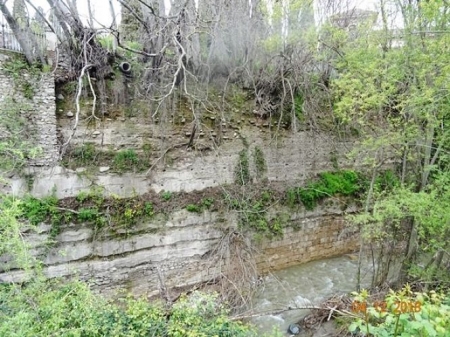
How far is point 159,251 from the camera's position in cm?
634

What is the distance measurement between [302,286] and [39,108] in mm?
6028

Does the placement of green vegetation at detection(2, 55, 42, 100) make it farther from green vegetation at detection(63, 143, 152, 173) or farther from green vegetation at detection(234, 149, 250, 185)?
green vegetation at detection(234, 149, 250, 185)

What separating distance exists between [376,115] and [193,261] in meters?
4.45

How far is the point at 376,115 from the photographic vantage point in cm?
606

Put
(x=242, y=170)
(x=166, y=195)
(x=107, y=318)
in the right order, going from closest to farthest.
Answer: (x=107, y=318) < (x=166, y=195) < (x=242, y=170)

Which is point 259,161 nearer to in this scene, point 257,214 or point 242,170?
point 242,170

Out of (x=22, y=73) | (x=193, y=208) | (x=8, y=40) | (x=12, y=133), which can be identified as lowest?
(x=193, y=208)

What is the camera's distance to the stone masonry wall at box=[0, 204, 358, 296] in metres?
5.63

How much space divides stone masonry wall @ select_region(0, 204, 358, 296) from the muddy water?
0.34 metres

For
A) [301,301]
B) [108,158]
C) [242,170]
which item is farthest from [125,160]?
[301,301]

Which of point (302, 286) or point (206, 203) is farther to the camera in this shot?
point (302, 286)

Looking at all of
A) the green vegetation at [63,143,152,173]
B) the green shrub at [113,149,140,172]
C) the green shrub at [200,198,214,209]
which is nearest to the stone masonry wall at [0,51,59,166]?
the green vegetation at [63,143,152,173]

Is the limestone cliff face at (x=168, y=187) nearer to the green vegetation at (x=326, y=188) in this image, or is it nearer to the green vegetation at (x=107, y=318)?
the green vegetation at (x=326, y=188)

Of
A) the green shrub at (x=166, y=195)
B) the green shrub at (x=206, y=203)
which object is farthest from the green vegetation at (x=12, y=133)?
the green shrub at (x=206, y=203)
